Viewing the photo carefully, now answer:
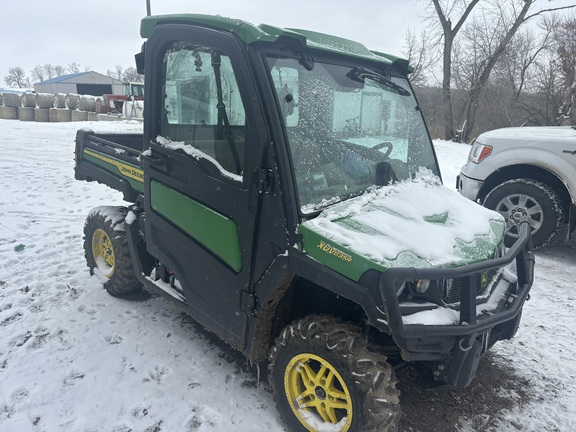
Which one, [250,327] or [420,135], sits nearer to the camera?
[250,327]

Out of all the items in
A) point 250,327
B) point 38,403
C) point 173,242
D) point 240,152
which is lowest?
point 38,403

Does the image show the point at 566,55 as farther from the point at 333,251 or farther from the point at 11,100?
the point at 11,100

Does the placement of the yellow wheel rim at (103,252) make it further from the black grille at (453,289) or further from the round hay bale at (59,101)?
the round hay bale at (59,101)

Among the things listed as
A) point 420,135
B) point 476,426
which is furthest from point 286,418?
point 420,135

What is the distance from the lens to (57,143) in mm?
13859

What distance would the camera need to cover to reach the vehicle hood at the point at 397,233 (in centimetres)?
209

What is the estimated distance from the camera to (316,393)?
2.43 meters

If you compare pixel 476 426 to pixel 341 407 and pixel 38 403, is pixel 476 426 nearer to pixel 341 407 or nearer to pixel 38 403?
pixel 341 407

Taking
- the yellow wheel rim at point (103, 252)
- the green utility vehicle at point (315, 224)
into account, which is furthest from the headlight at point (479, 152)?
the yellow wheel rim at point (103, 252)

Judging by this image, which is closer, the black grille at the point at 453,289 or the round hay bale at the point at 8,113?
the black grille at the point at 453,289

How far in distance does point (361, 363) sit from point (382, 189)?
3.44ft

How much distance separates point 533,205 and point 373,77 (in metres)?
3.73

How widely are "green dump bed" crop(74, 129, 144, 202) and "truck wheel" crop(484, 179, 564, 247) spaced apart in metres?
4.32

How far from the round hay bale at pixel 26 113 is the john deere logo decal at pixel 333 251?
82.2 ft
